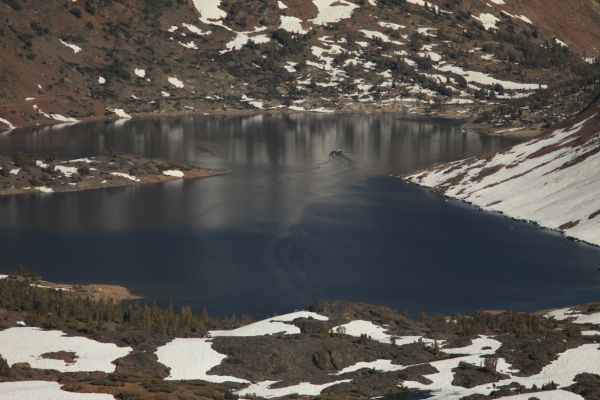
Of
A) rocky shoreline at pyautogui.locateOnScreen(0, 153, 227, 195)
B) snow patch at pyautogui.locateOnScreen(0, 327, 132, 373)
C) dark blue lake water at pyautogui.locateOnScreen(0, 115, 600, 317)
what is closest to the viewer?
snow patch at pyautogui.locateOnScreen(0, 327, 132, 373)

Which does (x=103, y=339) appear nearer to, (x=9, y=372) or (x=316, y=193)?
(x=9, y=372)

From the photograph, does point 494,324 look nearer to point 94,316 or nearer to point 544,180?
point 94,316

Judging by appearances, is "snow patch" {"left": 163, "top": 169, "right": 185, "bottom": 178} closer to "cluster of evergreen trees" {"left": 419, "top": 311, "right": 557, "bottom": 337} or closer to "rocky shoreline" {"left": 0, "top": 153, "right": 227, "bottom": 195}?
"rocky shoreline" {"left": 0, "top": 153, "right": 227, "bottom": 195}

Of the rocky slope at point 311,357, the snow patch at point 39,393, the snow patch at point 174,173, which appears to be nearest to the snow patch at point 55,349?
the rocky slope at point 311,357

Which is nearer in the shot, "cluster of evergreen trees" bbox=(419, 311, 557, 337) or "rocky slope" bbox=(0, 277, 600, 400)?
"rocky slope" bbox=(0, 277, 600, 400)

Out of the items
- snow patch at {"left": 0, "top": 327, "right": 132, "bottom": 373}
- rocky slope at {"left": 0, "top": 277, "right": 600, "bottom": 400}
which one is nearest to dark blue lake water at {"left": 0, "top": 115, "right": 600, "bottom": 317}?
rocky slope at {"left": 0, "top": 277, "right": 600, "bottom": 400}

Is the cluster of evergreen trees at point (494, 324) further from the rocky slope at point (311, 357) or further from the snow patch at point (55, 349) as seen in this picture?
the snow patch at point (55, 349)

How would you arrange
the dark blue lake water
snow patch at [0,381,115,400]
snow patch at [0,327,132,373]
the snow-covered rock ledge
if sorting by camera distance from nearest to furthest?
snow patch at [0,381,115,400] → snow patch at [0,327,132,373] → the dark blue lake water → the snow-covered rock ledge
